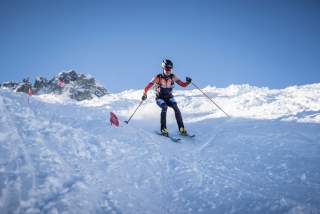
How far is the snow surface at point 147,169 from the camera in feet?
12.8

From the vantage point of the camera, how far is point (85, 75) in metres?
116

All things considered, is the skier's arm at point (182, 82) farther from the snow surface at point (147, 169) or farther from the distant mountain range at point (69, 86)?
the distant mountain range at point (69, 86)

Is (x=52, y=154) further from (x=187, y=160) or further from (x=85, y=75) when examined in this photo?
(x=85, y=75)

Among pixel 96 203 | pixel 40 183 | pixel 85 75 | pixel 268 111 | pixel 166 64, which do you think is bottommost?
pixel 96 203

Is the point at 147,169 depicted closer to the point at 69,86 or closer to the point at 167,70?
the point at 167,70

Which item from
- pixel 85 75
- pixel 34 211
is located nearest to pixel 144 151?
pixel 34 211

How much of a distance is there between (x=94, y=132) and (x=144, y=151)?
1.75 m

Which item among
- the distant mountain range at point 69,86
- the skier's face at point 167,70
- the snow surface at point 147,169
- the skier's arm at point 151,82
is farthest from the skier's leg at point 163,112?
the distant mountain range at point 69,86

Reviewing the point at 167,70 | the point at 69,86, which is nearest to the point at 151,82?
the point at 167,70

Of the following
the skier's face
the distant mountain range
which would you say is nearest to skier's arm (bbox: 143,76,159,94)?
the skier's face

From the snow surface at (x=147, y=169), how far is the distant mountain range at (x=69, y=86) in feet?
330

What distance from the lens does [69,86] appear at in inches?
4390

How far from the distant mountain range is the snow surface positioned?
100684 millimetres

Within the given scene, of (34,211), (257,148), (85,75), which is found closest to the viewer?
(34,211)
